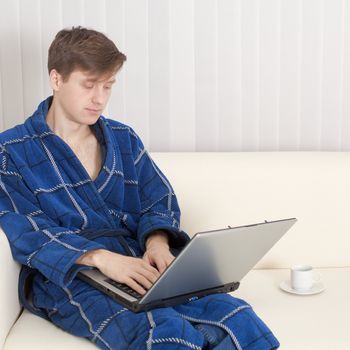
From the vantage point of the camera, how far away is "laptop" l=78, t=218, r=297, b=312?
1.66 m

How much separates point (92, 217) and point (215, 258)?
47cm

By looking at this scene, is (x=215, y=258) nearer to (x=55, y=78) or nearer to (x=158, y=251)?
(x=158, y=251)

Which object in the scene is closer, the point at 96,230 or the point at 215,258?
the point at 215,258

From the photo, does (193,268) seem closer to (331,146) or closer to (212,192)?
(212,192)

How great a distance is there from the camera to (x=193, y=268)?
172cm

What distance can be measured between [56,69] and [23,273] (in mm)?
579

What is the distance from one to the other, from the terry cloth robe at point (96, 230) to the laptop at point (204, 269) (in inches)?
1.2

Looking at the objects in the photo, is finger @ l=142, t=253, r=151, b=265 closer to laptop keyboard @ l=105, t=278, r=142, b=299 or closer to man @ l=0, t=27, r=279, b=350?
man @ l=0, t=27, r=279, b=350

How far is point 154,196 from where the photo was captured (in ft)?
7.24

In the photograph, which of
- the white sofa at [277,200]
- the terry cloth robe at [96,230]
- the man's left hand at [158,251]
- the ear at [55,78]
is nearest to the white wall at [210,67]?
the white sofa at [277,200]

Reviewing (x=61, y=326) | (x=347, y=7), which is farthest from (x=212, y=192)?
(x=347, y=7)

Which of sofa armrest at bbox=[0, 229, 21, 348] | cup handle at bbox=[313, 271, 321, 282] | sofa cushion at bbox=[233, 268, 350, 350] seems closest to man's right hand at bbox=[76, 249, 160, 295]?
sofa armrest at bbox=[0, 229, 21, 348]

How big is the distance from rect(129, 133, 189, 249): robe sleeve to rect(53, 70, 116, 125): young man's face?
0.23 m

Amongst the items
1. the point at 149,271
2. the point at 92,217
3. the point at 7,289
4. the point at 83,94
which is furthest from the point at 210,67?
the point at 7,289
